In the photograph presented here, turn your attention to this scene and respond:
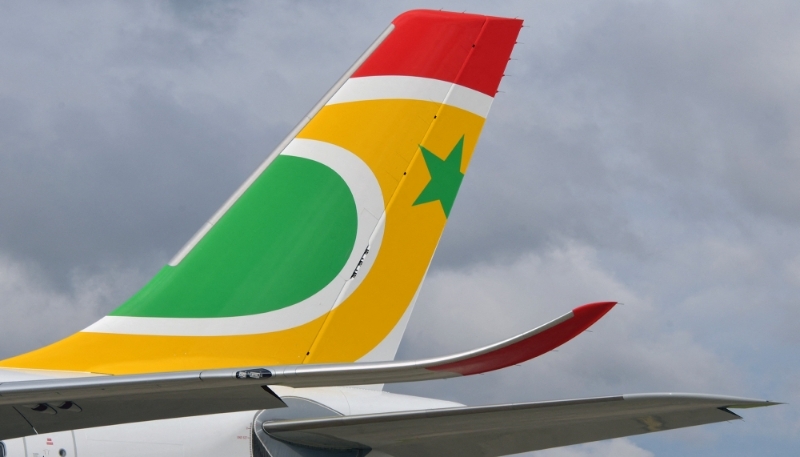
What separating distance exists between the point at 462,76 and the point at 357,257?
3425mm

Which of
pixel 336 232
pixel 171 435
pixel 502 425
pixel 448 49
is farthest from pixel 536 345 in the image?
pixel 448 49

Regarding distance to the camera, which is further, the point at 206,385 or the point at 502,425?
the point at 502,425

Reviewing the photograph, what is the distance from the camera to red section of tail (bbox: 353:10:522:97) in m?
12.4

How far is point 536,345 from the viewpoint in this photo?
14.3ft

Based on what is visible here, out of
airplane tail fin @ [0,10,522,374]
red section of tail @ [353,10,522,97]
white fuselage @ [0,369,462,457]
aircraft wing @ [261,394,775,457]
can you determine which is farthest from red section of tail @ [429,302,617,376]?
red section of tail @ [353,10,522,97]

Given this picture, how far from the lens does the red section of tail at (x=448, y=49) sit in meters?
12.4

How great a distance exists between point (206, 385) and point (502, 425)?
303 centimetres

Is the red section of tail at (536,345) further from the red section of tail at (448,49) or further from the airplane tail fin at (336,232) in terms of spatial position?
the red section of tail at (448,49)

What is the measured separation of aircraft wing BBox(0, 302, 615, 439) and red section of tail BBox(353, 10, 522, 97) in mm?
7403

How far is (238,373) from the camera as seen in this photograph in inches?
189

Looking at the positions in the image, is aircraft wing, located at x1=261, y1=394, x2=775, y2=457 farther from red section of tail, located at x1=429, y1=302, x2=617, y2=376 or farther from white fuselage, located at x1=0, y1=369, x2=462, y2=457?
red section of tail, located at x1=429, y1=302, x2=617, y2=376

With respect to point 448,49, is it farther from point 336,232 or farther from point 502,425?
point 502,425

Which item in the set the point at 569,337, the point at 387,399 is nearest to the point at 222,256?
the point at 387,399

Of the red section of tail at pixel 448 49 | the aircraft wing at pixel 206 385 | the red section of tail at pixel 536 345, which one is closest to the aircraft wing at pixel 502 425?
the red section of tail at pixel 536 345
